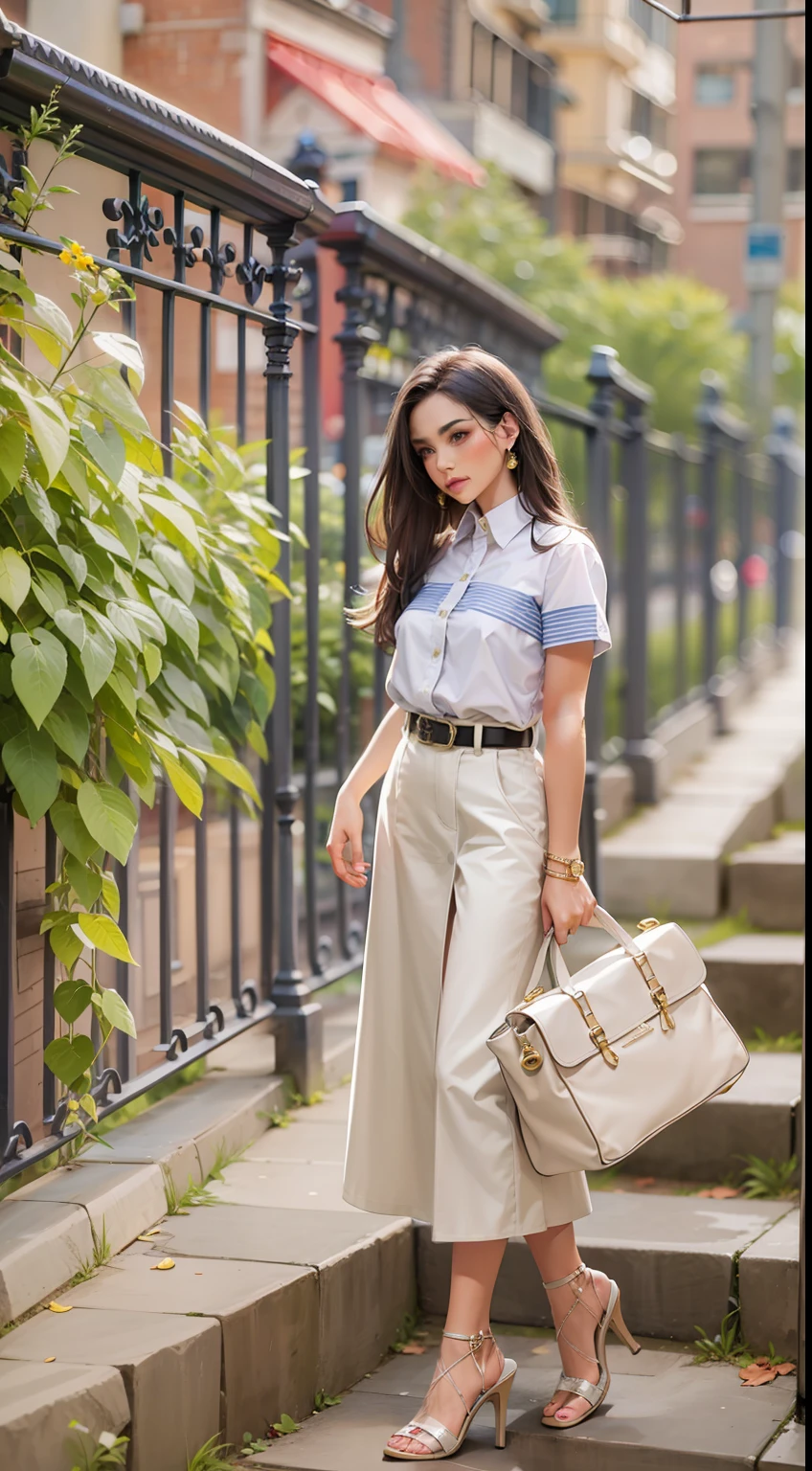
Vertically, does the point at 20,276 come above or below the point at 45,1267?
above

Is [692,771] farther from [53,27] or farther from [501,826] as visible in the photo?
[501,826]

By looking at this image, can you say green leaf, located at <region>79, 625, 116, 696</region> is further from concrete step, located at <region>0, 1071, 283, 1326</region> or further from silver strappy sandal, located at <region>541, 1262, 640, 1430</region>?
silver strappy sandal, located at <region>541, 1262, 640, 1430</region>

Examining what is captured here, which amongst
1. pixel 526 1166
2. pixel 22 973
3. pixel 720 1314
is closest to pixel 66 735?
pixel 22 973

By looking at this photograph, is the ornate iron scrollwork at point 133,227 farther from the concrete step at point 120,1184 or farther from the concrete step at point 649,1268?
the concrete step at point 649,1268

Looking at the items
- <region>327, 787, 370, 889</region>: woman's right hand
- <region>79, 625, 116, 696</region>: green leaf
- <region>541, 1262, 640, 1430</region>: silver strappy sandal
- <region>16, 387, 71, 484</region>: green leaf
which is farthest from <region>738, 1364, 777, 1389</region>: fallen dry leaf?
<region>16, 387, 71, 484</region>: green leaf

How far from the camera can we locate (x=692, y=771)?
7.51 m

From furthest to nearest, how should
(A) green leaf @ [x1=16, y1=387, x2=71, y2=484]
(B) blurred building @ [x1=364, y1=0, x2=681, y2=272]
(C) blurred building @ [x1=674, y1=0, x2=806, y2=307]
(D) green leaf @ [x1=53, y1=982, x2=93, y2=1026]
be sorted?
(C) blurred building @ [x1=674, y1=0, x2=806, y2=307], (B) blurred building @ [x1=364, y1=0, x2=681, y2=272], (D) green leaf @ [x1=53, y1=982, x2=93, y2=1026], (A) green leaf @ [x1=16, y1=387, x2=71, y2=484]

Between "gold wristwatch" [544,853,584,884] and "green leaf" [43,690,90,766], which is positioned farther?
"gold wristwatch" [544,853,584,884]

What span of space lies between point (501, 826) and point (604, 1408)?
1.12 meters

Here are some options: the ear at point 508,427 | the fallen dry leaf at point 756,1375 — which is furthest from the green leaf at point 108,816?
the fallen dry leaf at point 756,1375

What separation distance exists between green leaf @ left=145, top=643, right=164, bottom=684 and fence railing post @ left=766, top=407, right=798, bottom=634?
9.77m

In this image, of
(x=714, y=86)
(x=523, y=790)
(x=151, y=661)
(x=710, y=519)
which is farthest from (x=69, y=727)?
(x=714, y=86)

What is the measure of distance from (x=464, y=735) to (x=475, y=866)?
23 centimetres

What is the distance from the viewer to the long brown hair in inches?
121
